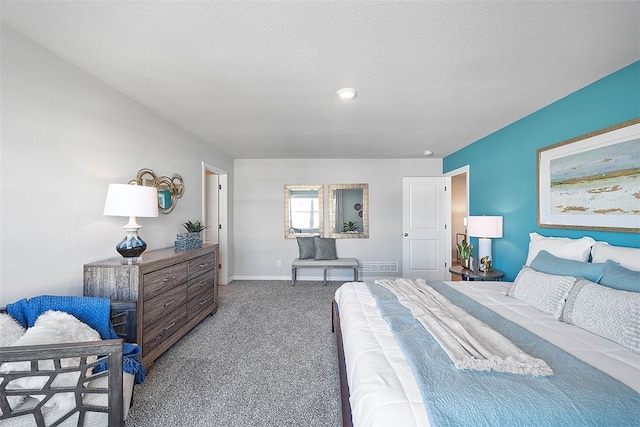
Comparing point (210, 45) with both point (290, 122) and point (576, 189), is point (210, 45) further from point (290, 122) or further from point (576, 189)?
point (576, 189)

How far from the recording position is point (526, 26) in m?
1.52

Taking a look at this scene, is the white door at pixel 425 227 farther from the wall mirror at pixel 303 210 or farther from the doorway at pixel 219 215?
the doorway at pixel 219 215

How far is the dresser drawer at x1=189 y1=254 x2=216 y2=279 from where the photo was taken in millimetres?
2869

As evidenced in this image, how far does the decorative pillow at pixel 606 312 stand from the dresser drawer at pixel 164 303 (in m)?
3.00

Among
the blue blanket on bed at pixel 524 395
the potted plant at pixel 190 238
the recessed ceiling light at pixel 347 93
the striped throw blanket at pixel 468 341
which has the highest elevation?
the recessed ceiling light at pixel 347 93

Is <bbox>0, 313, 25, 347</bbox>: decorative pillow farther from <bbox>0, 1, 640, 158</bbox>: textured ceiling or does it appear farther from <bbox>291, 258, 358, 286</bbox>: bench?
<bbox>291, 258, 358, 286</bbox>: bench

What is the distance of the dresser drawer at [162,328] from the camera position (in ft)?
6.95

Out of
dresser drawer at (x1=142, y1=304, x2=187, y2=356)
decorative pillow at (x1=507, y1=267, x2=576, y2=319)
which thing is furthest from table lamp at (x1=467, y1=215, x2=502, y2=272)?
dresser drawer at (x1=142, y1=304, x2=187, y2=356)

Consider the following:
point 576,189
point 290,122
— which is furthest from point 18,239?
point 576,189

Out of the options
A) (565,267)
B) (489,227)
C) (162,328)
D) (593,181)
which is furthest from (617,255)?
(162,328)

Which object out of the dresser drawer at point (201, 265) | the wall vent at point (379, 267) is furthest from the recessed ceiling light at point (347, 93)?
the wall vent at point (379, 267)

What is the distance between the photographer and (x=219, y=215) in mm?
4855

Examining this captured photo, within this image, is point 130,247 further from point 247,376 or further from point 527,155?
point 527,155

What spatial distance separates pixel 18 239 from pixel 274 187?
380 centimetres
